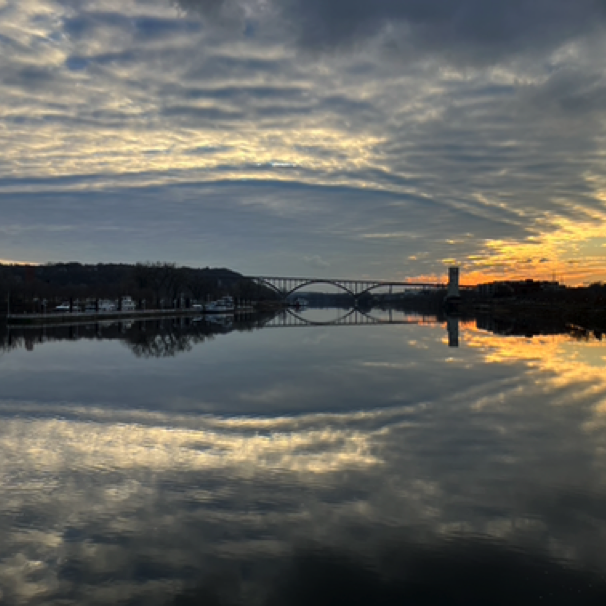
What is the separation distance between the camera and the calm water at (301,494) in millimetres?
7270

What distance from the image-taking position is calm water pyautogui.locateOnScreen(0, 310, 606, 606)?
23.9ft

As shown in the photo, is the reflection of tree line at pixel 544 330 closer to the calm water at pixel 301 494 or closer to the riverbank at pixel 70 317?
the calm water at pixel 301 494

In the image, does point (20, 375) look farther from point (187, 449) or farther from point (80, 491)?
point (80, 491)

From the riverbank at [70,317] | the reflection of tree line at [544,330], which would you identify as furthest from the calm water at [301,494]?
the riverbank at [70,317]

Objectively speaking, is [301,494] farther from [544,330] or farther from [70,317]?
[70,317]

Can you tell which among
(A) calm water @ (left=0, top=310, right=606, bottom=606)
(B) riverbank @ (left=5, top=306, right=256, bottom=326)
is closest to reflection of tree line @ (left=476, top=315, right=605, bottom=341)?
(A) calm water @ (left=0, top=310, right=606, bottom=606)

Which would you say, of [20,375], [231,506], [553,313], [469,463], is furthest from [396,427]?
[553,313]

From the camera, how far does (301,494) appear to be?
33.5ft

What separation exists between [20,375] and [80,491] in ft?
51.6

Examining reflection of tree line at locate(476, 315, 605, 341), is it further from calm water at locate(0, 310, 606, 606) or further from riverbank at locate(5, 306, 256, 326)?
riverbank at locate(5, 306, 256, 326)

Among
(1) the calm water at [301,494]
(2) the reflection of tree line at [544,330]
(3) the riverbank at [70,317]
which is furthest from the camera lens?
(3) the riverbank at [70,317]

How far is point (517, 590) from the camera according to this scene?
23.2 feet

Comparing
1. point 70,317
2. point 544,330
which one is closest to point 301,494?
point 544,330

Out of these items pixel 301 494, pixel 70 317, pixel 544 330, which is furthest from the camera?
pixel 70 317
